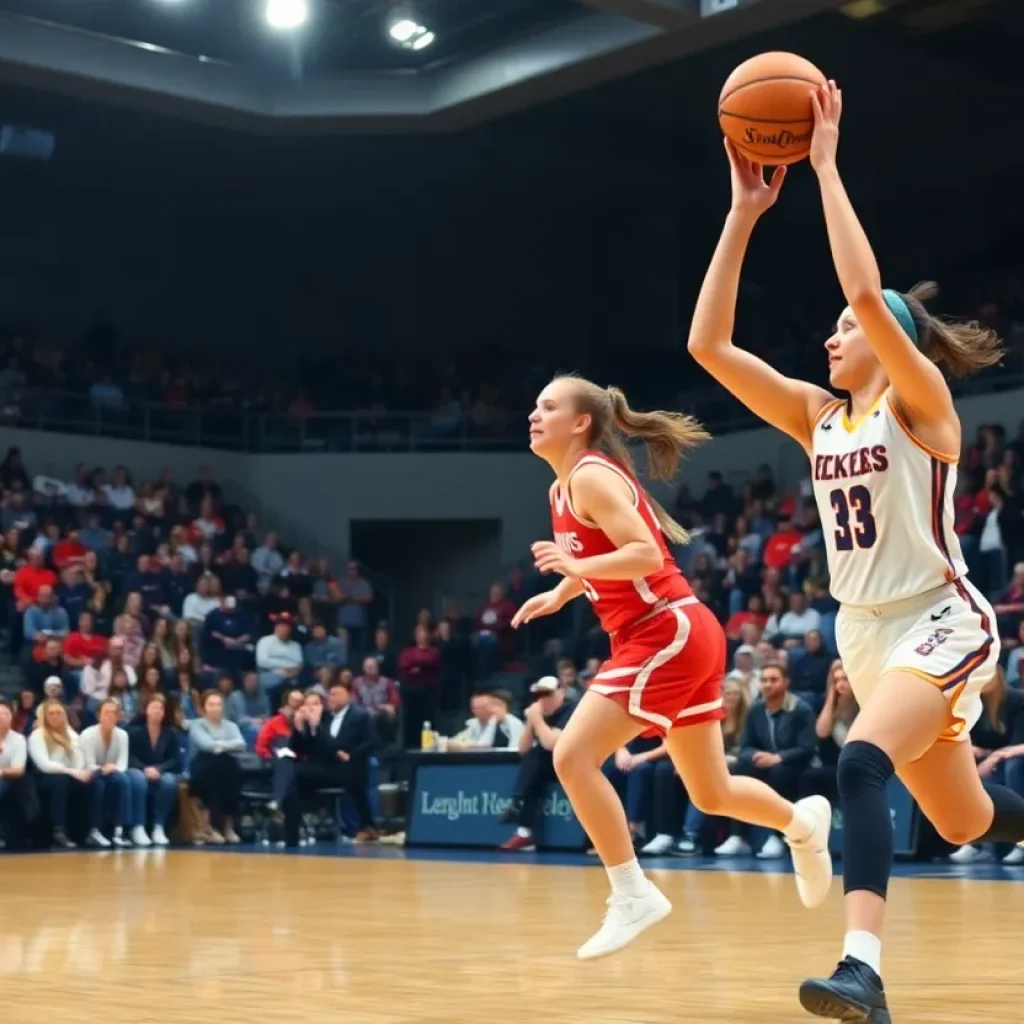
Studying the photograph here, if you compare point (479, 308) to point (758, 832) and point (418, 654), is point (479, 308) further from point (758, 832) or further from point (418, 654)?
point (758, 832)

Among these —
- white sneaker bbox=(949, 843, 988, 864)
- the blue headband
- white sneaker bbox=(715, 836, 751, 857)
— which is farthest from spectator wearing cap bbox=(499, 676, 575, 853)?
the blue headband

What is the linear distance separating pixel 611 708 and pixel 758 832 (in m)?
7.68

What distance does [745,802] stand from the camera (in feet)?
19.4

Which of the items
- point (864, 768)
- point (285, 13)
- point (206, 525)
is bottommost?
point (864, 768)

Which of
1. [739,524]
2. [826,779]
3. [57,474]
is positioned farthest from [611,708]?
[57,474]

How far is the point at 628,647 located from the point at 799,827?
95 centimetres

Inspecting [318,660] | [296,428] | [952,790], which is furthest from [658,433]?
[296,428]

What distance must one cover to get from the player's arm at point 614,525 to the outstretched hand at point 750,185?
1237 millimetres

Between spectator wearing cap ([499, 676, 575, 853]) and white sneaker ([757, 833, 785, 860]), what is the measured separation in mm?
1841

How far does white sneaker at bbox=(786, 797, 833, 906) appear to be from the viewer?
6.12m

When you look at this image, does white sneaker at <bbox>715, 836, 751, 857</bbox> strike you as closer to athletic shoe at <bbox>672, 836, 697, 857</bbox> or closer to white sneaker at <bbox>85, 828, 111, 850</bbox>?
athletic shoe at <bbox>672, 836, 697, 857</bbox>

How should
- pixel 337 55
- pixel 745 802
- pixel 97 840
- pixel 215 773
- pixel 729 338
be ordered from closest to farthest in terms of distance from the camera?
pixel 729 338, pixel 745 802, pixel 97 840, pixel 215 773, pixel 337 55

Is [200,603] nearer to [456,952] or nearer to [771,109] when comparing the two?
[456,952]

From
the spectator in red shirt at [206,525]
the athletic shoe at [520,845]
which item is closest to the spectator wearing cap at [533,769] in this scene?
the athletic shoe at [520,845]
